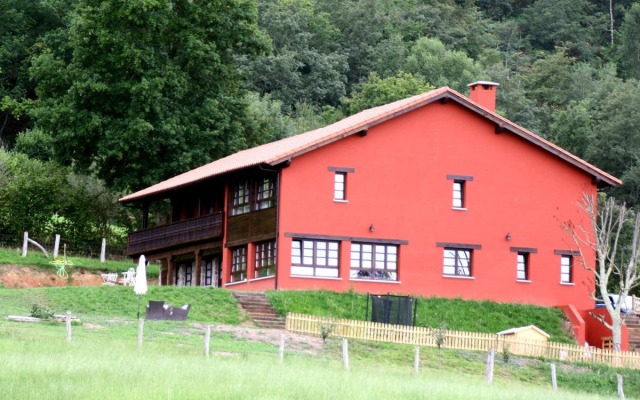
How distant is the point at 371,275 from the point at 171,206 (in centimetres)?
1634

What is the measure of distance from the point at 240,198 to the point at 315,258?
549 cm

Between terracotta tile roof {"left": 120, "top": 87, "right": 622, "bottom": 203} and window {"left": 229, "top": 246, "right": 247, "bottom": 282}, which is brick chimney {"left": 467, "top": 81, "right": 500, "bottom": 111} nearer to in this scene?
terracotta tile roof {"left": 120, "top": 87, "right": 622, "bottom": 203}

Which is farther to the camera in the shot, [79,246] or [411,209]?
[79,246]

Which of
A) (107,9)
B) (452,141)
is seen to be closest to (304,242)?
(452,141)

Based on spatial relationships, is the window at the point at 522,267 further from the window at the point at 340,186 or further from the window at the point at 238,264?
the window at the point at 238,264

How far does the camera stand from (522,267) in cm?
6075

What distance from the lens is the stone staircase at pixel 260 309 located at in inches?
2009

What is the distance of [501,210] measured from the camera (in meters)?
60.5

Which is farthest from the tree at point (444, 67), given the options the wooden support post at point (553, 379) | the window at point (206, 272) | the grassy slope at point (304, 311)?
the wooden support post at point (553, 379)

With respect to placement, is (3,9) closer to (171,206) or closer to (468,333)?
(171,206)

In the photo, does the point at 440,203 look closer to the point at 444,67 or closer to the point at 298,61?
the point at 298,61

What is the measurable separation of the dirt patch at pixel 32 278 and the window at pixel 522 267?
19.7 meters

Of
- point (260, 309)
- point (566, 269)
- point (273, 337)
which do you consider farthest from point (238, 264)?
point (273, 337)

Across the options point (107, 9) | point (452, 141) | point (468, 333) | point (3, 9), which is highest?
point (3, 9)
